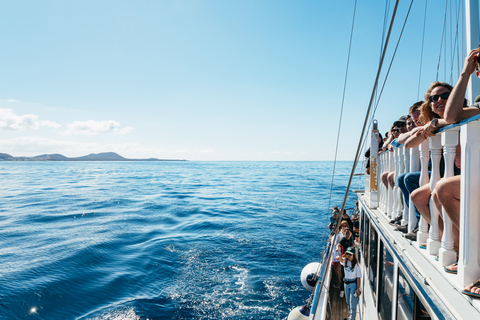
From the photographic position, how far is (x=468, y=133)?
1.79 meters

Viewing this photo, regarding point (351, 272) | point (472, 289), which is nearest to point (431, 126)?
point (472, 289)

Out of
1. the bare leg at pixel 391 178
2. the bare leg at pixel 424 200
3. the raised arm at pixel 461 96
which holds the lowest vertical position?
the bare leg at pixel 424 200

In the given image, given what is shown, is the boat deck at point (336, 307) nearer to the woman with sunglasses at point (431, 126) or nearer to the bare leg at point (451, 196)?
the woman with sunglasses at point (431, 126)

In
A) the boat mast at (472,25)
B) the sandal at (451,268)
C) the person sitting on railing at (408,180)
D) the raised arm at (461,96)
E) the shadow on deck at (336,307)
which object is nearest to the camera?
the raised arm at (461,96)

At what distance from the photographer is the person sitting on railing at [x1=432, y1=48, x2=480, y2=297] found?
1.97 metres

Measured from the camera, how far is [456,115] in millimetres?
2008

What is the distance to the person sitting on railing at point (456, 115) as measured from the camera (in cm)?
197

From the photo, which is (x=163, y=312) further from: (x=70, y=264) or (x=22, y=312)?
(x=70, y=264)

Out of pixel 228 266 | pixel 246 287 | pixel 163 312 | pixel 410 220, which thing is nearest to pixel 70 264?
pixel 163 312

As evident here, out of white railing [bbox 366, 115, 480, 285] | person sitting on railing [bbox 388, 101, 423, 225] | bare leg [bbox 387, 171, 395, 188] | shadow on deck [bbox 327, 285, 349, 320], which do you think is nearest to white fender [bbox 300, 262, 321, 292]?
shadow on deck [bbox 327, 285, 349, 320]

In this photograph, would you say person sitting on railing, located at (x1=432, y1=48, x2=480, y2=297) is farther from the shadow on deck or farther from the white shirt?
the shadow on deck

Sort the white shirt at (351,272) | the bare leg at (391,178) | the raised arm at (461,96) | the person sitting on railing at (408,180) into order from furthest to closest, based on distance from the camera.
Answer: the white shirt at (351,272) < the bare leg at (391,178) < the person sitting on railing at (408,180) < the raised arm at (461,96)

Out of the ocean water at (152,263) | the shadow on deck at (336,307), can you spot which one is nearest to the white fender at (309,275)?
the shadow on deck at (336,307)

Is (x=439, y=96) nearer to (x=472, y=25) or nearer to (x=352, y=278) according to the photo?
(x=472, y=25)
